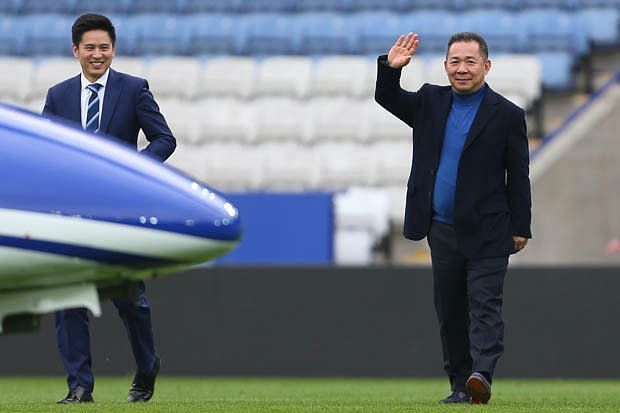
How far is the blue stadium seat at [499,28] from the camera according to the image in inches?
652

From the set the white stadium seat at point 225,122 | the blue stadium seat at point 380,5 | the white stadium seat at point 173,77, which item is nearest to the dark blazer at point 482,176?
the white stadium seat at point 225,122

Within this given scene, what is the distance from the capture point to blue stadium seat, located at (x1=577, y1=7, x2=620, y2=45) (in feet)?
53.9

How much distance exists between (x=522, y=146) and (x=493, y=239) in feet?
1.40

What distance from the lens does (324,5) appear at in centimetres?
1784

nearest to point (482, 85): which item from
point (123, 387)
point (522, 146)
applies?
point (522, 146)

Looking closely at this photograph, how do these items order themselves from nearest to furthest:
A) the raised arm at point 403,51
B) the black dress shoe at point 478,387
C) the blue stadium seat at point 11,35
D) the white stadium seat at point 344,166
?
the raised arm at point 403,51, the black dress shoe at point 478,387, the white stadium seat at point 344,166, the blue stadium seat at point 11,35

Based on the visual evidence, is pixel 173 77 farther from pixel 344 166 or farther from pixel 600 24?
pixel 600 24

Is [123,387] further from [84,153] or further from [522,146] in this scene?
[84,153]

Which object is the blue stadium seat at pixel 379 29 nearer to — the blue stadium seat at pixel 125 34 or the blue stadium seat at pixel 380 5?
the blue stadium seat at pixel 380 5

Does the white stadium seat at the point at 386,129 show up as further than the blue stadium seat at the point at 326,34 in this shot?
No

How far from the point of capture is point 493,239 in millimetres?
6051

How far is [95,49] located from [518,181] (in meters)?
1.87

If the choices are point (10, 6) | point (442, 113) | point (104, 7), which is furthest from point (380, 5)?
point (442, 113)

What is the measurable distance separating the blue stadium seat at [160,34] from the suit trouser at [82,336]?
450 inches
